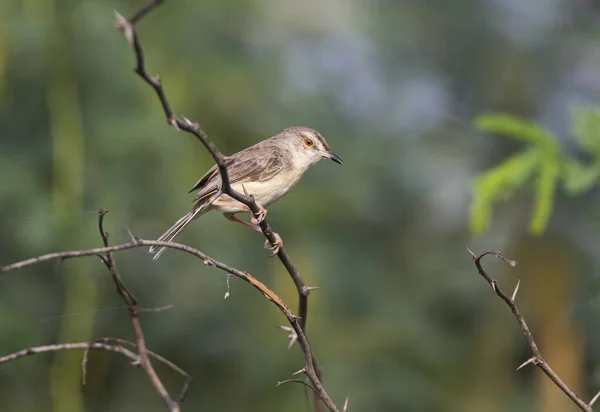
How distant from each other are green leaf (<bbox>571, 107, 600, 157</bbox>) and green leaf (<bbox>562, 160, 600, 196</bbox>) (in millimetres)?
89

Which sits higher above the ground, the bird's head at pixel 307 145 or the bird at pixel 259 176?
the bird's head at pixel 307 145

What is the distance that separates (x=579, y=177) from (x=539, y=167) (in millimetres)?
296

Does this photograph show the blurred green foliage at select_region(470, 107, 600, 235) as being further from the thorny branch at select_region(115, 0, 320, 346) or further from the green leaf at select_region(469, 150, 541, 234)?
the thorny branch at select_region(115, 0, 320, 346)

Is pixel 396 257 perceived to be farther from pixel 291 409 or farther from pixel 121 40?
pixel 121 40

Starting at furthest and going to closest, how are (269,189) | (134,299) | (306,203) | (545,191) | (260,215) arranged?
(306,203)
(269,189)
(545,191)
(260,215)
(134,299)

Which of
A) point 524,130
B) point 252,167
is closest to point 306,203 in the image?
point 252,167

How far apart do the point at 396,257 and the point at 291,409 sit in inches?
109

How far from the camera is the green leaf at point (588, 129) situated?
4.34 metres

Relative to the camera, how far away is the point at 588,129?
4.36 m

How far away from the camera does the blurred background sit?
750 centimetres

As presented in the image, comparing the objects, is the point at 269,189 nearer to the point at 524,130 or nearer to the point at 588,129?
the point at 524,130

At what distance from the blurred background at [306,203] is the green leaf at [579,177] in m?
2.61

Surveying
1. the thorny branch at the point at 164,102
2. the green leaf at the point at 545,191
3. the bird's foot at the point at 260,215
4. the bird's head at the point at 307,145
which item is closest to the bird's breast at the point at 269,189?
the bird's head at the point at 307,145

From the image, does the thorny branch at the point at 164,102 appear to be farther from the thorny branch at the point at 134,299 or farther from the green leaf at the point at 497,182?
the green leaf at the point at 497,182
